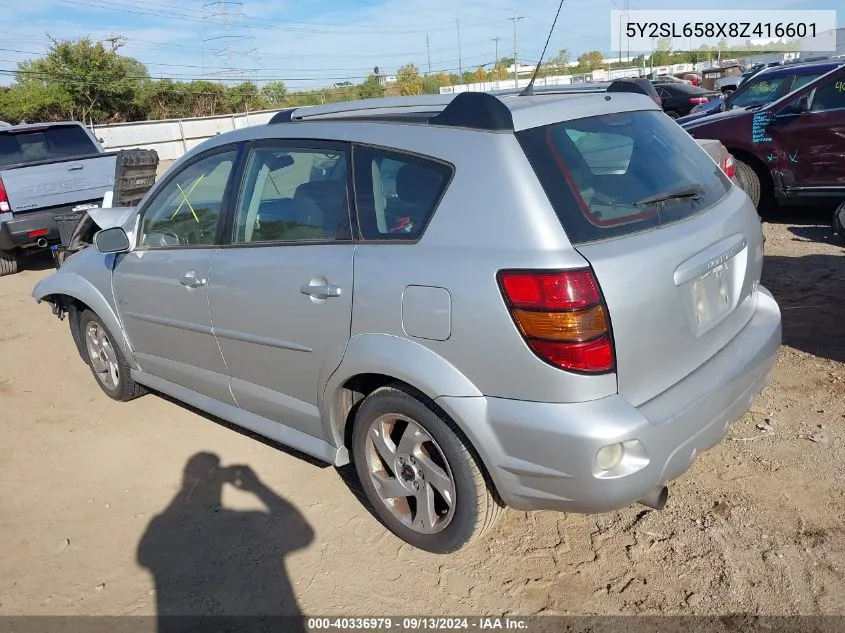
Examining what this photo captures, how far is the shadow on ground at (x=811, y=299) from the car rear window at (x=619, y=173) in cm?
195

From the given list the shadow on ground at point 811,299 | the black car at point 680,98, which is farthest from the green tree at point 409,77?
the shadow on ground at point 811,299

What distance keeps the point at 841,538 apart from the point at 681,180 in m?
1.57

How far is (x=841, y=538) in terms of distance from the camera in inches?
107

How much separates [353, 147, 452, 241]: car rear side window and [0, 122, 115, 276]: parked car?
6.43 meters

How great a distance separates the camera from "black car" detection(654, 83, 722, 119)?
61.1 ft

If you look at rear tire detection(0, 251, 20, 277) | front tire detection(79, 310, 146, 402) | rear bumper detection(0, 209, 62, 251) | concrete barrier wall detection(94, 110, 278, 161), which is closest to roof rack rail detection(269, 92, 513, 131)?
front tire detection(79, 310, 146, 402)

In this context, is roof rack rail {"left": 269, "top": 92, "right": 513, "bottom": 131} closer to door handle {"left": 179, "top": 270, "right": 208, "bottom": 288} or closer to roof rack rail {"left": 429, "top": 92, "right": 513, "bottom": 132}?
roof rack rail {"left": 429, "top": 92, "right": 513, "bottom": 132}

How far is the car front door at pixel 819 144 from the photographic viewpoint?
23.7 ft

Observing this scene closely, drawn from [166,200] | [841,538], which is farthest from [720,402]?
[166,200]

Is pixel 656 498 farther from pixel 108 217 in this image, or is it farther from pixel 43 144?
pixel 43 144

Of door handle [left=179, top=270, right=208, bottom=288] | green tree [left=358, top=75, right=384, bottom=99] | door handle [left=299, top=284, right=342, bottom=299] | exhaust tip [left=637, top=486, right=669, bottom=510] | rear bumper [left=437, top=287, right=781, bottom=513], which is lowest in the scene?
exhaust tip [left=637, top=486, right=669, bottom=510]

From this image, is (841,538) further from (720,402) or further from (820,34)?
(820,34)

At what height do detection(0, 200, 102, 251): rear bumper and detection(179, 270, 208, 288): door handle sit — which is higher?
detection(179, 270, 208, 288): door handle

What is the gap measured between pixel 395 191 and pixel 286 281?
2.07 feet
